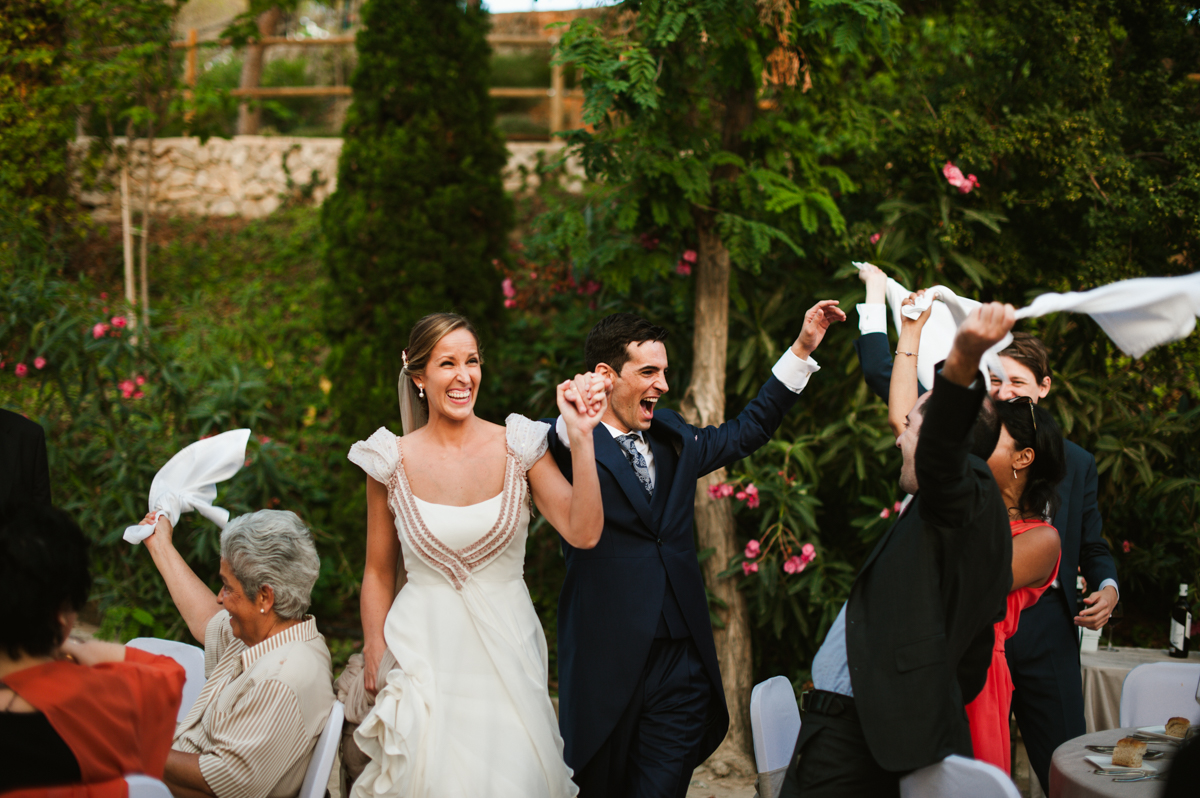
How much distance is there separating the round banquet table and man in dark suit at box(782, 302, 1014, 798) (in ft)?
1.10

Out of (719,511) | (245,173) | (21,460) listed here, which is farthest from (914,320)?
(245,173)

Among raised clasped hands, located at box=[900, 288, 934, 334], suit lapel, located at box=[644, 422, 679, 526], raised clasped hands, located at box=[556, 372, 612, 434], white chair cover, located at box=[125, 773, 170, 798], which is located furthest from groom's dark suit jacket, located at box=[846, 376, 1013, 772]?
white chair cover, located at box=[125, 773, 170, 798]

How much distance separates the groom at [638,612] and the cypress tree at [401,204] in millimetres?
2887

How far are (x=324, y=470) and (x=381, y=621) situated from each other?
4.10 m

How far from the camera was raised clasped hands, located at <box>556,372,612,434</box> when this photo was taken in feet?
7.18

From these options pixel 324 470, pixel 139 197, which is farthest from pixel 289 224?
pixel 324 470

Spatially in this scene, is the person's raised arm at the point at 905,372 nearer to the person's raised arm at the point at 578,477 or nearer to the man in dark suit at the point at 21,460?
the person's raised arm at the point at 578,477

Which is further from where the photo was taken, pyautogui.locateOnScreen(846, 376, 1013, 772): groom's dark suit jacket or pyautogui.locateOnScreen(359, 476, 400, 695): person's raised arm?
pyautogui.locateOnScreen(359, 476, 400, 695): person's raised arm

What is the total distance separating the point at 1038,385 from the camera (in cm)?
282

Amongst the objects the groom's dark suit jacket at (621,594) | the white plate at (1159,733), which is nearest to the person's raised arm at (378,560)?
the groom's dark suit jacket at (621,594)

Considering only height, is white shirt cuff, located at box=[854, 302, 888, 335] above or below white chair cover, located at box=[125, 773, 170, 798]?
above

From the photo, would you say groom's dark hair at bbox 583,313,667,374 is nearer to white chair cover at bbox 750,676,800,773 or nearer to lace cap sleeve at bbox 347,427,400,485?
lace cap sleeve at bbox 347,427,400,485

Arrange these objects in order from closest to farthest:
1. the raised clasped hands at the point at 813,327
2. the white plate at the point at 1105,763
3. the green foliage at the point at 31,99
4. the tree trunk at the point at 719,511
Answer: the white plate at the point at 1105,763 → the raised clasped hands at the point at 813,327 → the tree trunk at the point at 719,511 → the green foliage at the point at 31,99

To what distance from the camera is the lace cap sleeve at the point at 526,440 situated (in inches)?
94.9
